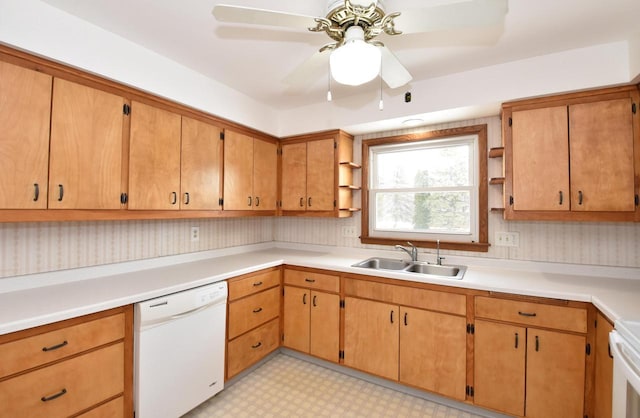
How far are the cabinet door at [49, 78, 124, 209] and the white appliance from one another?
266 centimetres

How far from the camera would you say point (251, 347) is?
7.92 ft

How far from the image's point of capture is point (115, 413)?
62.3 inches

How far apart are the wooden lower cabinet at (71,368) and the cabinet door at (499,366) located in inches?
85.8

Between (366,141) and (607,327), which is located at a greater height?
(366,141)

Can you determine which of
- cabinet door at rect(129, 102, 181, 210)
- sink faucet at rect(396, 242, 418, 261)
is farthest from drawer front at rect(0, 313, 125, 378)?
sink faucet at rect(396, 242, 418, 261)

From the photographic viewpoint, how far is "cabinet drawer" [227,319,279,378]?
2.24 m

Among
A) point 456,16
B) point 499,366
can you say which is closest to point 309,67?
point 456,16

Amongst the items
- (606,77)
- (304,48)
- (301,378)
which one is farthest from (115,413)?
(606,77)

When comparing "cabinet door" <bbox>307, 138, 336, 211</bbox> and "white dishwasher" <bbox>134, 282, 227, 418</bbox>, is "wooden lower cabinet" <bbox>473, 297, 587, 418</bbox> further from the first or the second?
"white dishwasher" <bbox>134, 282, 227, 418</bbox>

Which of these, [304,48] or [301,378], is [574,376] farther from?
[304,48]

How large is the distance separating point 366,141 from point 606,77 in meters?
1.78

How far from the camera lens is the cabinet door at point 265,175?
2.91 meters

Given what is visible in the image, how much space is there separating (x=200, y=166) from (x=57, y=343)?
4.67ft

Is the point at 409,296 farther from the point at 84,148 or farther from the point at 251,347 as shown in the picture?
the point at 84,148
